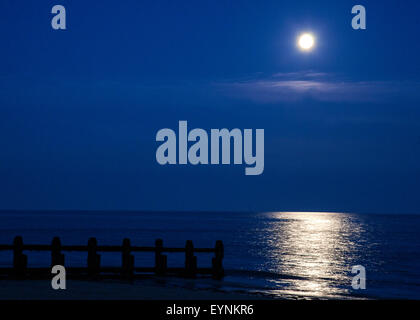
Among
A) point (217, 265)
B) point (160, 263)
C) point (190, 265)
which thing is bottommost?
point (217, 265)

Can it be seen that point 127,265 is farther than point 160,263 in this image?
No

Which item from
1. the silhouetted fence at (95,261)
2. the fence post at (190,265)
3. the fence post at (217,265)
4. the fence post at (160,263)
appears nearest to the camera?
the silhouetted fence at (95,261)

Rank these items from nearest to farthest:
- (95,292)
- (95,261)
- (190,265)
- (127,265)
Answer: (95,292), (95,261), (127,265), (190,265)

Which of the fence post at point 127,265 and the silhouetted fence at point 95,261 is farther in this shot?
the fence post at point 127,265

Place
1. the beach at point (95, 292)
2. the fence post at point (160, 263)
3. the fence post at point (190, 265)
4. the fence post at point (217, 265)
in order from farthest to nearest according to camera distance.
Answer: the fence post at point (217, 265) < the fence post at point (190, 265) < the fence post at point (160, 263) < the beach at point (95, 292)

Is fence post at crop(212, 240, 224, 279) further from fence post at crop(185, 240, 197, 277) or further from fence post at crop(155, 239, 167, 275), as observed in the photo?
fence post at crop(155, 239, 167, 275)

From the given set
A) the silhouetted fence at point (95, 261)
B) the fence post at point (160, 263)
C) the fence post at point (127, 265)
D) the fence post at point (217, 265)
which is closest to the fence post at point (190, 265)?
the silhouetted fence at point (95, 261)

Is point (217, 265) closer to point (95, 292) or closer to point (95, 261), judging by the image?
point (95, 261)

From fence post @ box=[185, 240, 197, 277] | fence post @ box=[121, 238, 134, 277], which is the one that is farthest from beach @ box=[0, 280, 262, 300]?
fence post @ box=[185, 240, 197, 277]

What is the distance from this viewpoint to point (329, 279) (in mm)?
43594

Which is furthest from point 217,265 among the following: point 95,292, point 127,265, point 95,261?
point 95,292

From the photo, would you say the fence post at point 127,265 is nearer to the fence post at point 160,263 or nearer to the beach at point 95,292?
the fence post at point 160,263
